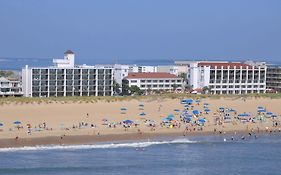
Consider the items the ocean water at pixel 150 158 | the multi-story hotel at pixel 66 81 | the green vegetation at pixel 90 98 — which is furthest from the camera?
the multi-story hotel at pixel 66 81

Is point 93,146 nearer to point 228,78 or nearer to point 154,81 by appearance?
point 154,81

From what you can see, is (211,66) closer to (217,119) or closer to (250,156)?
(217,119)

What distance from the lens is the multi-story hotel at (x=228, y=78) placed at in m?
72.4

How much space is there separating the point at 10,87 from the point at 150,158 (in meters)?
35.3

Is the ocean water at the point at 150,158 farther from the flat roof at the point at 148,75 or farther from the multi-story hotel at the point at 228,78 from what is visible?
the multi-story hotel at the point at 228,78

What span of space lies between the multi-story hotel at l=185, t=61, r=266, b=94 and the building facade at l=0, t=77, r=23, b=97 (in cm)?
2136

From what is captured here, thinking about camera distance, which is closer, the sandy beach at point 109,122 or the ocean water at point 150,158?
the ocean water at point 150,158

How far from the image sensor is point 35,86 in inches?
2467

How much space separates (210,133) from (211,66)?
33031mm

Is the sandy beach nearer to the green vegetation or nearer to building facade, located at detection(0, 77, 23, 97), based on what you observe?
the green vegetation

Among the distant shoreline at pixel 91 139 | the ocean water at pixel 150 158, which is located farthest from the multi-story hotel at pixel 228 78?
the ocean water at pixel 150 158

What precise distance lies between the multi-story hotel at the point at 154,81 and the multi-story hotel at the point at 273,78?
40.7 feet

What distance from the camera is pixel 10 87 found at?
63.1 meters

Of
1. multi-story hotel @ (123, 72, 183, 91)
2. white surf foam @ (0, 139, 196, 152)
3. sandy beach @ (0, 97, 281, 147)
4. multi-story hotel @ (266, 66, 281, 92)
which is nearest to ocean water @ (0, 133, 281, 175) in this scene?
white surf foam @ (0, 139, 196, 152)
